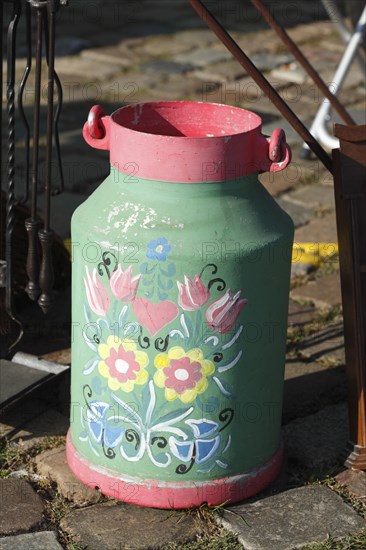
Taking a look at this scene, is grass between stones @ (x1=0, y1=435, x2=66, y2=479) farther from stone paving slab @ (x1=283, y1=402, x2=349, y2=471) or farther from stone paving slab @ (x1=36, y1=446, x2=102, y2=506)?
stone paving slab @ (x1=283, y1=402, x2=349, y2=471)

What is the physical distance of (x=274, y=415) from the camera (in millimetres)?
2787

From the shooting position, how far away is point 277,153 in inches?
101

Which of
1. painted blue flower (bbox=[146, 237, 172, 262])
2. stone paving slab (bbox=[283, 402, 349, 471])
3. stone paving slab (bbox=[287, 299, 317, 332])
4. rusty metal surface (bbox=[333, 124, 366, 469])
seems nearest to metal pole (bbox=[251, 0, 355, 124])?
rusty metal surface (bbox=[333, 124, 366, 469])

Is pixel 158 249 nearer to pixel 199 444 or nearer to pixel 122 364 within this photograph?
pixel 122 364

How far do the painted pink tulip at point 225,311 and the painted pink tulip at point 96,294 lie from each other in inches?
10.9

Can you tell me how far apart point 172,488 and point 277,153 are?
0.94 metres

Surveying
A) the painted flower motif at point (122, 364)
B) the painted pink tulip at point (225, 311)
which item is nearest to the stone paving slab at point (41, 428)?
the painted flower motif at point (122, 364)

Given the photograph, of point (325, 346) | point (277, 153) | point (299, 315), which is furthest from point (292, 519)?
point (299, 315)

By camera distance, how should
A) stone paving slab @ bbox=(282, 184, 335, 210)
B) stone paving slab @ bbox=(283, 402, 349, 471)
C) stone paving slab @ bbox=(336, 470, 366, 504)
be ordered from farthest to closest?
1. stone paving slab @ bbox=(282, 184, 335, 210)
2. stone paving slab @ bbox=(283, 402, 349, 471)
3. stone paving slab @ bbox=(336, 470, 366, 504)

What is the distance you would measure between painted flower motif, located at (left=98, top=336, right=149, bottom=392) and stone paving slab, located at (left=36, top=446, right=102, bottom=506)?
0.34 m

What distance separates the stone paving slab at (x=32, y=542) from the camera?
2.53 m

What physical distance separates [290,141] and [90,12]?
12.6 ft

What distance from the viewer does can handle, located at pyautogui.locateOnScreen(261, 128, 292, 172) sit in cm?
255

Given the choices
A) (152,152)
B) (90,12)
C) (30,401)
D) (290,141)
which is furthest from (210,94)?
(152,152)
